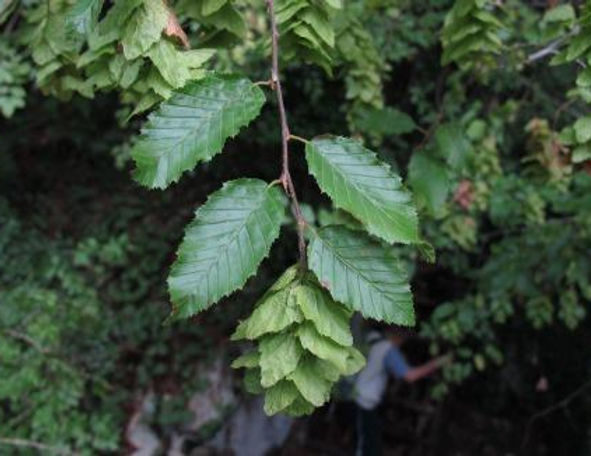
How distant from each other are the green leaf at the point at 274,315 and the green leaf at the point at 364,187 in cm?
16

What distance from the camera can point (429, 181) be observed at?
198 cm

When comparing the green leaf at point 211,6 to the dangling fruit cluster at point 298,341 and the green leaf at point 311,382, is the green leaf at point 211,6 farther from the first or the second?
the green leaf at point 311,382

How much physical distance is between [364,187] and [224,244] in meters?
0.24

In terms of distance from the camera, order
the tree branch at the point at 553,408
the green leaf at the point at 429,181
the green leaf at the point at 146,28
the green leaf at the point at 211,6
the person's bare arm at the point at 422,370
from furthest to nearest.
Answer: the person's bare arm at the point at 422,370 → the tree branch at the point at 553,408 → the green leaf at the point at 429,181 → the green leaf at the point at 211,6 → the green leaf at the point at 146,28

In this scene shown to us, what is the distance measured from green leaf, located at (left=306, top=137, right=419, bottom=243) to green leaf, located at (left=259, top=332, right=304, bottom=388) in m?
0.21

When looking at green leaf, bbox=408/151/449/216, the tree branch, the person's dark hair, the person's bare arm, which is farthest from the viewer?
the person's dark hair

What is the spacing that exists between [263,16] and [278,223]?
2518 mm

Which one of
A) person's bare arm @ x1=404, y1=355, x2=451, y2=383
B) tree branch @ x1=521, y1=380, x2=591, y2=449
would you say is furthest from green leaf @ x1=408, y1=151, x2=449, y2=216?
tree branch @ x1=521, y1=380, x2=591, y2=449

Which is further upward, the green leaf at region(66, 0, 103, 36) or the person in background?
the green leaf at region(66, 0, 103, 36)

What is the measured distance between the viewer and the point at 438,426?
18.3ft

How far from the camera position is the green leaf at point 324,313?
3.31 feet

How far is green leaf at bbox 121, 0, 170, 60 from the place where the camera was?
3.61 feet

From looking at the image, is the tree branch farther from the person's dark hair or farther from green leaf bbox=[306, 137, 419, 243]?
green leaf bbox=[306, 137, 419, 243]

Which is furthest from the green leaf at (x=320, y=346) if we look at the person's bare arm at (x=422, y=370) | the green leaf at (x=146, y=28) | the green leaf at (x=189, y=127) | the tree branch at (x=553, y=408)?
the tree branch at (x=553, y=408)
